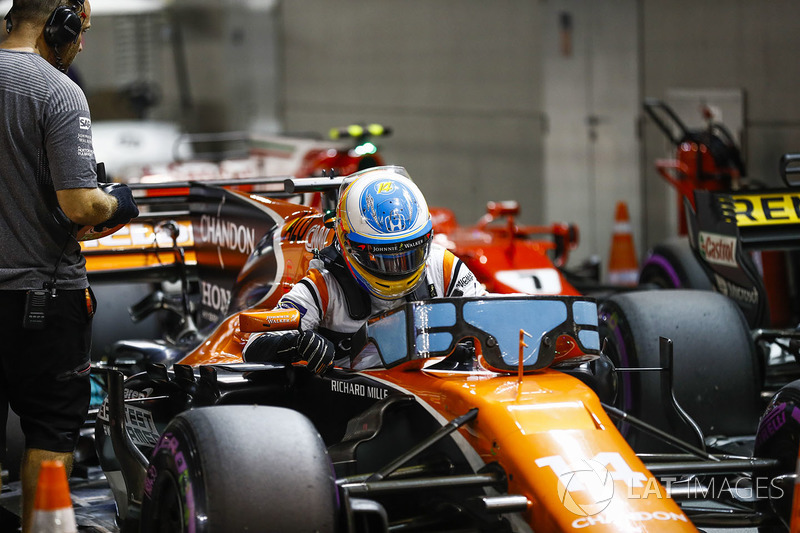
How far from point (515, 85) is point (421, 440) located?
12.2 meters

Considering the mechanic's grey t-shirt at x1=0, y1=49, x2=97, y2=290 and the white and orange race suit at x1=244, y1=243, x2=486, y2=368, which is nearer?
the mechanic's grey t-shirt at x1=0, y1=49, x2=97, y2=290

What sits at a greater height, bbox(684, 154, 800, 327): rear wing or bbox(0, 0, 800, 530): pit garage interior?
bbox(0, 0, 800, 530): pit garage interior

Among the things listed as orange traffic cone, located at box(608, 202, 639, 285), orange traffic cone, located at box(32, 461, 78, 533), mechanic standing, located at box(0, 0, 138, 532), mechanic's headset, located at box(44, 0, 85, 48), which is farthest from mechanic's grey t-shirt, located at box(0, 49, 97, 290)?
orange traffic cone, located at box(608, 202, 639, 285)

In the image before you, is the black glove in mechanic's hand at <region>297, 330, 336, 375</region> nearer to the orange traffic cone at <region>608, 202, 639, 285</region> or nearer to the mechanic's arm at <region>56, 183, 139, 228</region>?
the mechanic's arm at <region>56, 183, 139, 228</region>

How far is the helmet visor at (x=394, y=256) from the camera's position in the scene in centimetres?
374

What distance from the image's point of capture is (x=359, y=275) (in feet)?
12.7

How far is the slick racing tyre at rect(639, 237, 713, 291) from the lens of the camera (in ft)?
23.1

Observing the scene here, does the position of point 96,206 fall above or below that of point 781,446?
above

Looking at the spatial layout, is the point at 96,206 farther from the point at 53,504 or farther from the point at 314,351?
the point at 53,504

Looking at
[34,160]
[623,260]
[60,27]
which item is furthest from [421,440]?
[623,260]

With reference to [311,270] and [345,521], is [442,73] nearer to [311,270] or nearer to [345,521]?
[311,270]

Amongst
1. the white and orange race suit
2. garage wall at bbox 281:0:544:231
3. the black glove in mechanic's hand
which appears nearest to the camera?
the black glove in mechanic's hand

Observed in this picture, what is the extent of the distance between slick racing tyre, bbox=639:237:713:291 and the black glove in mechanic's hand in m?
3.83

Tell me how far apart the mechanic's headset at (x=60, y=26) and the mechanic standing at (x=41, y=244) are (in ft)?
0.25
